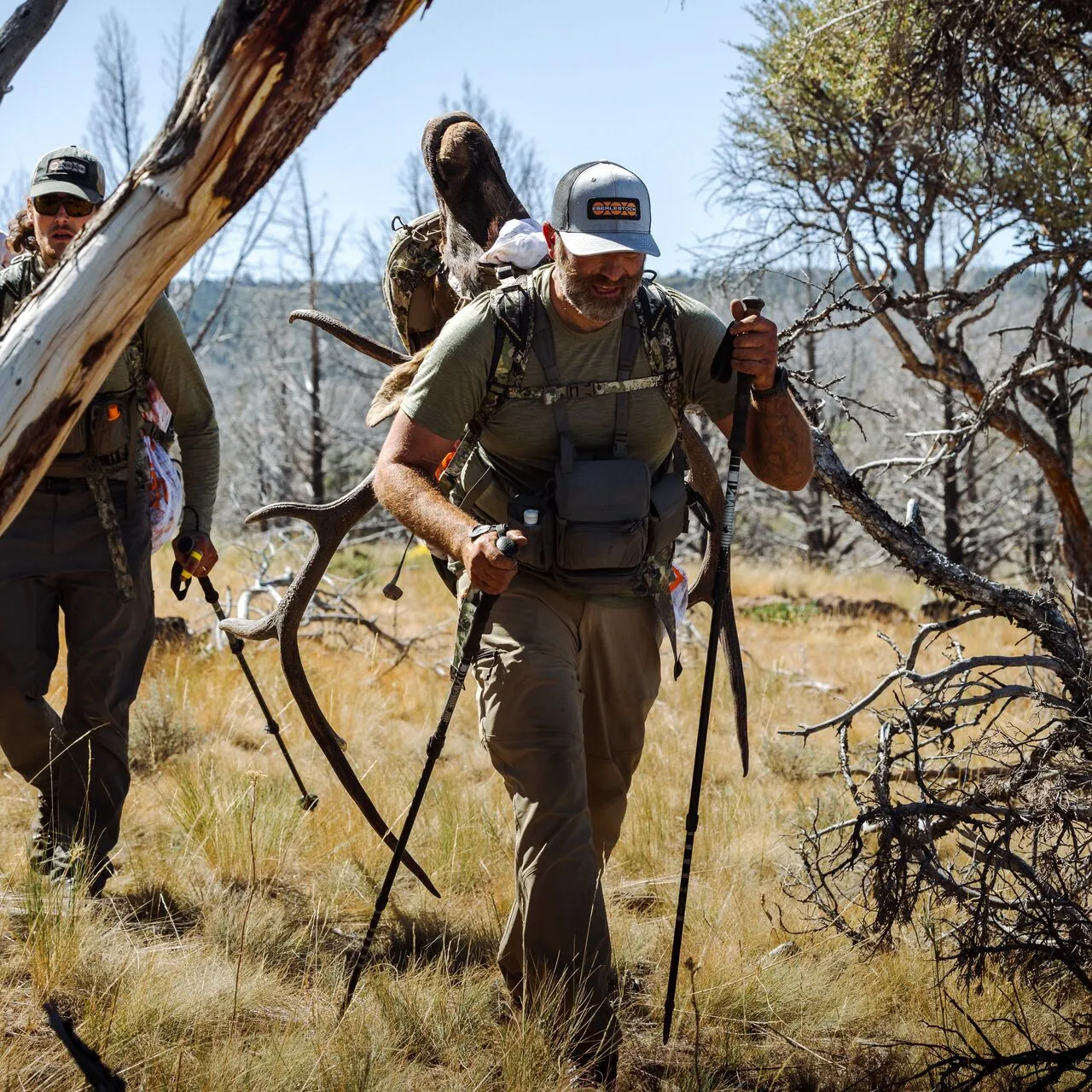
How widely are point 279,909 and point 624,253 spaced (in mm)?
2706

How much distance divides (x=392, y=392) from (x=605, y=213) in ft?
4.67

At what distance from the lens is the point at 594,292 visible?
138 inches

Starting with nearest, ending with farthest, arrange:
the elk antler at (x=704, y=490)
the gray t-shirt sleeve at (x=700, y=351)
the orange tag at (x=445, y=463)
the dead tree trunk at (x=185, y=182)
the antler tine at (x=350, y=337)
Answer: the dead tree trunk at (x=185, y=182), the gray t-shirt sleeve at (x=700, y=351), the orange tag at (x=445, y=463), the elk antler at (x=704, y=490), the antler tine at (x=350, y=337)

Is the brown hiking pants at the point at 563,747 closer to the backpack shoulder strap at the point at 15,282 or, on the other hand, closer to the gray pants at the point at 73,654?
the gray pants at the point at 73,654

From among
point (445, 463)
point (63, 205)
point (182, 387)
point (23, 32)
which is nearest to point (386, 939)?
point (445, 463)

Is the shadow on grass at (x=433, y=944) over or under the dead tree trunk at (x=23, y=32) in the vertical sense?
under

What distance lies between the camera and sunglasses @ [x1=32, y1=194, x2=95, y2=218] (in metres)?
4.18

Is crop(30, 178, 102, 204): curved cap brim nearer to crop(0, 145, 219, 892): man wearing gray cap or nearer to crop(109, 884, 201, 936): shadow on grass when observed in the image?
crop(0, 145, 219, 892): man wearing gray cap

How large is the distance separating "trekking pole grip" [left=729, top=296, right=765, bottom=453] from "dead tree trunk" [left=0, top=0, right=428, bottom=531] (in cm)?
143

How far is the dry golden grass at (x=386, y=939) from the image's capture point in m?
3.27

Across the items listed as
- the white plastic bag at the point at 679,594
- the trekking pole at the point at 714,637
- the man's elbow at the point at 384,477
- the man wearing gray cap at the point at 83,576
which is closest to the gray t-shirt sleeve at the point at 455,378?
the man's elbow at the point at 384,477

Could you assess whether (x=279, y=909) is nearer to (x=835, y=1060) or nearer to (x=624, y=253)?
(x=835, y=1060)

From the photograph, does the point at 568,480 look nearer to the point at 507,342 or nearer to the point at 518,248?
the point at 507,342

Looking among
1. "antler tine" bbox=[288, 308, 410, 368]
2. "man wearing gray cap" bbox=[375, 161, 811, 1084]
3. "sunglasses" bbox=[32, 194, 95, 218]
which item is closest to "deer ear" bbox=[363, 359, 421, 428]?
"antler tine" bbox=[288, 308, 410, 368]
